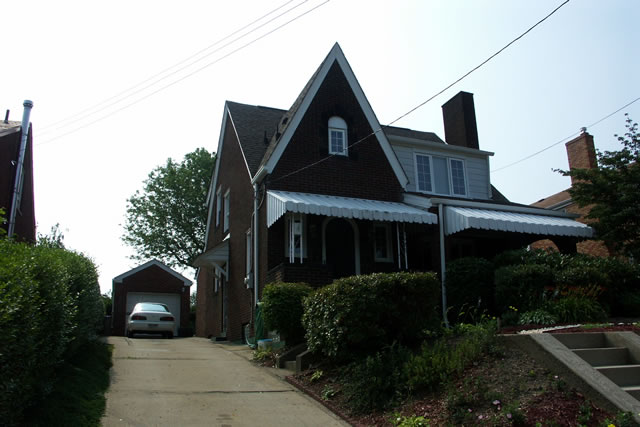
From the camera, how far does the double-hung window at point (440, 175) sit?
60.0ft

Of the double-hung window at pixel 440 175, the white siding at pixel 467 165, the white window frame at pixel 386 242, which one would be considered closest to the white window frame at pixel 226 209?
the white window frame at pixel 386 242

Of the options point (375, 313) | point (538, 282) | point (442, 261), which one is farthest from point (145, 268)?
point (375, 313)

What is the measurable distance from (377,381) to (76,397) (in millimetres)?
3868

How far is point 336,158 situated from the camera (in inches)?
624

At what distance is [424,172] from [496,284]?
6.78 metres

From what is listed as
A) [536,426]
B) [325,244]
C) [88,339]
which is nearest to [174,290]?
[325,244]

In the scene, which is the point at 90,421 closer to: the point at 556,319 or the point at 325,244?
the point at 556,319

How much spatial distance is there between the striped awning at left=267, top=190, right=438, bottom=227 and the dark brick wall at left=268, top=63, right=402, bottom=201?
0.49m

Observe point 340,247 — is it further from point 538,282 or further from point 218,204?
point 218,204

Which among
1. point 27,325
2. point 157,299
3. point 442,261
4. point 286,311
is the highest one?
point 157,299

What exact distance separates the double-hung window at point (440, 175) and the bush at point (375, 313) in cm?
983

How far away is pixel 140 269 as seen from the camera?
97.0 ft

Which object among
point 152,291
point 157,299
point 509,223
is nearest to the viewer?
point 509,223

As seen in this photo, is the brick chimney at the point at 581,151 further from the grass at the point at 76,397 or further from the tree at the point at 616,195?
the grass at the point at 76,397
